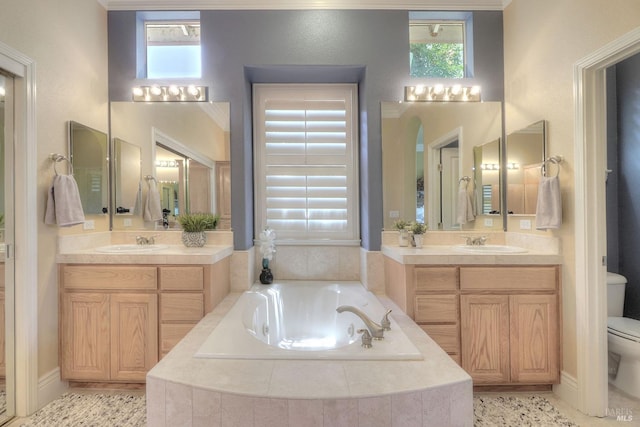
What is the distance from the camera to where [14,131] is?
198cm

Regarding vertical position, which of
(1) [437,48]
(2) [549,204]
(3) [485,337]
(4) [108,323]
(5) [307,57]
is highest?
(1) [437,48]

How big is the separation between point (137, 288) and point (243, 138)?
4.49 ft

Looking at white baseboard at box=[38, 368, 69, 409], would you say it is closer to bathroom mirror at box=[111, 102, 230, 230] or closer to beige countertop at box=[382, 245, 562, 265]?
bathroom mirror at box=[111, 102, 230, 230]

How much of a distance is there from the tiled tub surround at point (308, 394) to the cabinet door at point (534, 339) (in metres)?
1.00

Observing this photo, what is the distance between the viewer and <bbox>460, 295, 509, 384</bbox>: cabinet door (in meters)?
2.12

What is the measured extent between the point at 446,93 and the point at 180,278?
254 cm

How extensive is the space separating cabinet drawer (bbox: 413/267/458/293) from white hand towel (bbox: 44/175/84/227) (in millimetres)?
2276

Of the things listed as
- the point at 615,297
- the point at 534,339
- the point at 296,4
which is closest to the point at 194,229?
the point at 296,4

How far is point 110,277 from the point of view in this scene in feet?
7.15

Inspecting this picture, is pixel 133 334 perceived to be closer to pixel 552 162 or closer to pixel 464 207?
pixel 464 207

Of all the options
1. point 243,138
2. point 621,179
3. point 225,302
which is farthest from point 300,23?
point 621,179

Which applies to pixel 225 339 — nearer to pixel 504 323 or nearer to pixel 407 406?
pixel 407 406

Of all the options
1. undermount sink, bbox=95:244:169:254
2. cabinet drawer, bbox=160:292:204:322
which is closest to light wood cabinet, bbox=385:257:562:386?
cabinet drawer, bbox=160:292:204:322

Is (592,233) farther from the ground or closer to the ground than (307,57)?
closer to the ground
